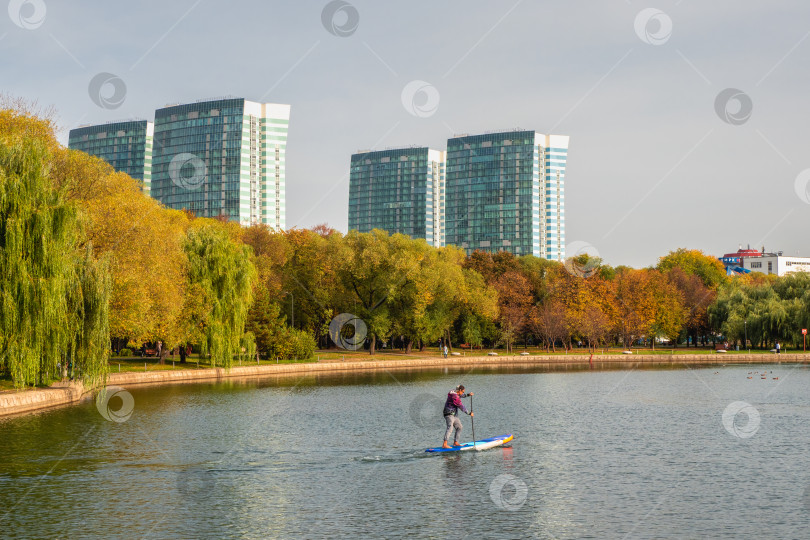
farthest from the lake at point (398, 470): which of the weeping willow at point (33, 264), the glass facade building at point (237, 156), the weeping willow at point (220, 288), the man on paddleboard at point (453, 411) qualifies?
the glass facade building at point (237, 156)

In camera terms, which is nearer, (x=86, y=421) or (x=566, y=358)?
(x=86, y=421)

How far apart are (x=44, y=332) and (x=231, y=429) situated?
39.0ft

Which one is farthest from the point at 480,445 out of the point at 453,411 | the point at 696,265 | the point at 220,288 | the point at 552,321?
the point at 696,265

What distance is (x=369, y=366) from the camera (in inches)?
3730

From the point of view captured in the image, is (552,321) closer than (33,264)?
No

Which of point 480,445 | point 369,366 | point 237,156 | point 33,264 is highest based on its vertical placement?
point 237,156

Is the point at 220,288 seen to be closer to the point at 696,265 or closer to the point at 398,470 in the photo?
the point at 398,470

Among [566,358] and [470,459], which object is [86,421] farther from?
[566,358]

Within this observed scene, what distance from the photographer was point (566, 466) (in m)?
29.0

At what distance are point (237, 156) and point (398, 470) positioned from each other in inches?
6604

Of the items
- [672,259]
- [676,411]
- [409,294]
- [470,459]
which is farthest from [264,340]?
[672,259]

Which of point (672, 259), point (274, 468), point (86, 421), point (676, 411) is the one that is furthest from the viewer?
point (672, 259)

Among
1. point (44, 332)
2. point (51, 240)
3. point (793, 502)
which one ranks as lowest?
point (793, 502)

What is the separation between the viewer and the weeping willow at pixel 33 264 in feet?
135
